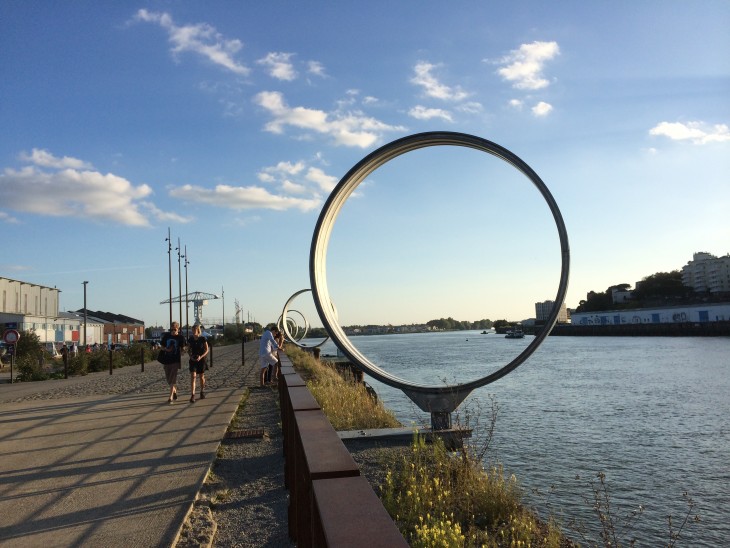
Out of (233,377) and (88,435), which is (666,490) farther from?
(233,377)

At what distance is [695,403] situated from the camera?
19109 millimetres

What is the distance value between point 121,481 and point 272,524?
6.15ft

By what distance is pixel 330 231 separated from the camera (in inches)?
403

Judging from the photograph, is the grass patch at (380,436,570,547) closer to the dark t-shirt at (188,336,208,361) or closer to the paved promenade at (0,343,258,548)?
the paved promenade at (0,343,258,548)

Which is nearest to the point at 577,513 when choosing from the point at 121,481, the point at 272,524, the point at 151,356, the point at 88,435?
the point at 272,524

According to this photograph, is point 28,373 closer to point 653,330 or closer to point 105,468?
point 105,468

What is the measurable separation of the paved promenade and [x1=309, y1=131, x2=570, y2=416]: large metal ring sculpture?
2.34m

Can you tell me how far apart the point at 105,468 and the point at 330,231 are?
5503mm

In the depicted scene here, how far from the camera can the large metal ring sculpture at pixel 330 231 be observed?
802 cm

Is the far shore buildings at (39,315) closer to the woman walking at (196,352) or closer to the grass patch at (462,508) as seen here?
the woman walking at (196,352)

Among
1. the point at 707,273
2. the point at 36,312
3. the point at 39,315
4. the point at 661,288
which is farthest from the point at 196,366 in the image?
the point at 707,273

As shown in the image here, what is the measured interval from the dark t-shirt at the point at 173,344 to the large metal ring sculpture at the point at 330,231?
2976 millimetres

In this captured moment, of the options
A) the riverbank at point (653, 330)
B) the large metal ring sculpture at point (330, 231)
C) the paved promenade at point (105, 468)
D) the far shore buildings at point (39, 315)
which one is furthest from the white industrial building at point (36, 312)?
the riverbank at point (653, 330)

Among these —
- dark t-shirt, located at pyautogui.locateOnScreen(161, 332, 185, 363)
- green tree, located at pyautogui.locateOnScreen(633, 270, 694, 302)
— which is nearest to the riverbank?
green tree, located at pyautogui.locateOnScreen(633, 270, 694, 302)
